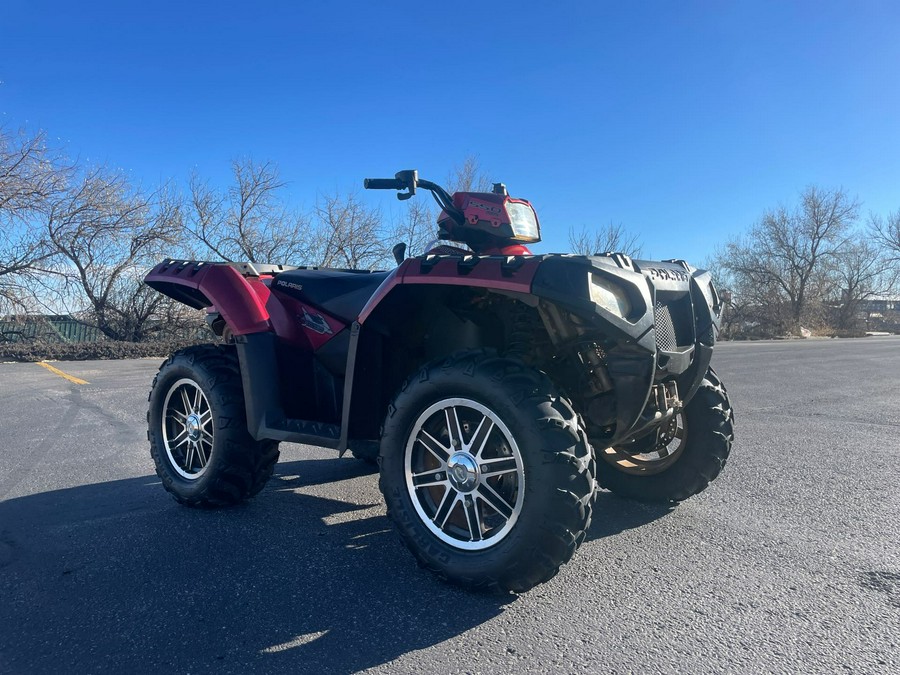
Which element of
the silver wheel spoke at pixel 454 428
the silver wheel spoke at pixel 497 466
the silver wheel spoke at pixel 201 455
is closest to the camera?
the silver wheel spoke at pixel 497 466

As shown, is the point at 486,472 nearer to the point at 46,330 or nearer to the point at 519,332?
the point at 519,332

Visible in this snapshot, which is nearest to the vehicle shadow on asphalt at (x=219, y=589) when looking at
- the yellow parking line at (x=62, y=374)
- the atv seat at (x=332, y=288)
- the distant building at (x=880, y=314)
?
the atv seat at (x=332, y=288)

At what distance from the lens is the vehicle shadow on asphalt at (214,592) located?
7.20 ft

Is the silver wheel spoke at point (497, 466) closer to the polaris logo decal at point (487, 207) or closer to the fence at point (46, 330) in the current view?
the polaris logo decal at point (487, 207)

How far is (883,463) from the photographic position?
4965 mm

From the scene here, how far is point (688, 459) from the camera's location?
3.62 meters

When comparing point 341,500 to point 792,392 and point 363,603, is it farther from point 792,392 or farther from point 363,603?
point 792,392

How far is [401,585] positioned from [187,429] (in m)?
2.05

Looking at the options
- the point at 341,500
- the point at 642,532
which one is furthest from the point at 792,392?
the point at 341,500

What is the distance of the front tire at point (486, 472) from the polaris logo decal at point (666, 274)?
0.77 metres

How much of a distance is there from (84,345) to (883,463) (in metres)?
17.2

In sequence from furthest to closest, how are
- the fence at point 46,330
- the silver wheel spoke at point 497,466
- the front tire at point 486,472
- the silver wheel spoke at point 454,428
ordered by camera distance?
the fence at point 46,330, the silver wheel spoke at point 454,428, the silver wheel spoke at point 497,466, the front tire at point 486,472

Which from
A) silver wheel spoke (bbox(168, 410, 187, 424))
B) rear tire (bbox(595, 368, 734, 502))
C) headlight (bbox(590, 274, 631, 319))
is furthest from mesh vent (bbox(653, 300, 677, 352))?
silver wheel spoke (bbox(168, 410, 187, 424))

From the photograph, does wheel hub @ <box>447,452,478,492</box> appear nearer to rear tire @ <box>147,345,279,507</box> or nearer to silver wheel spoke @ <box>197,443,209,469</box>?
rear tire @ <box>147,345,279,507</box>
